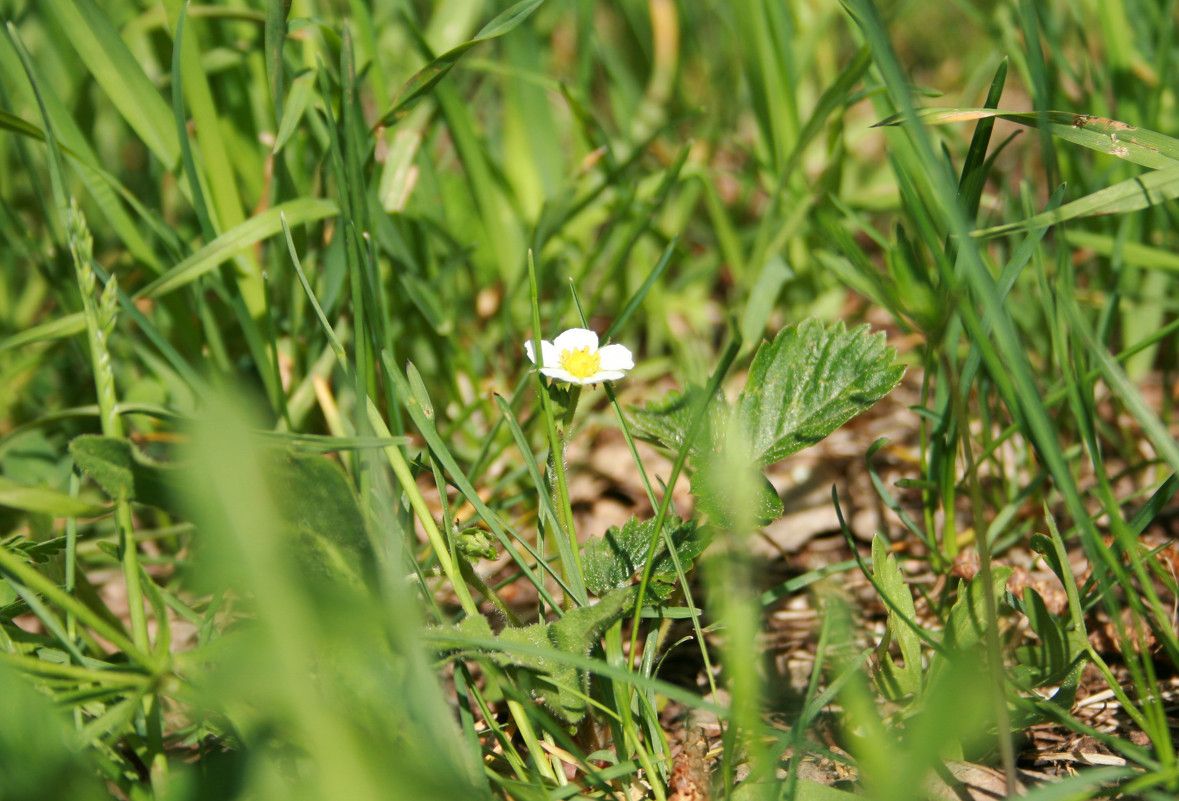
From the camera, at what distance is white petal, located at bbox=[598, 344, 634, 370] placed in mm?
1169

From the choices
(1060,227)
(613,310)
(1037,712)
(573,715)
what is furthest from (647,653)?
(613,310)

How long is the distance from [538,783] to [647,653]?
0.69 feet

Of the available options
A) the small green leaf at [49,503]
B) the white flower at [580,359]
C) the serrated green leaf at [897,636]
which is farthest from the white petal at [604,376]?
→ the small green leaf at [49,503]

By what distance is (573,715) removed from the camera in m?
1.03

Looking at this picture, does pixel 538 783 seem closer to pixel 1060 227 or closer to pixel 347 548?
pixel 347 548

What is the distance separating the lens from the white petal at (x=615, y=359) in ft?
3.84

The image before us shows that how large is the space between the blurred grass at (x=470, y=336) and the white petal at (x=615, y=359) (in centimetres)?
17

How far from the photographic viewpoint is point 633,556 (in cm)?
114

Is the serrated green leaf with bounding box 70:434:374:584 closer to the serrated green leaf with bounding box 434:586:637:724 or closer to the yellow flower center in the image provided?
the serrated green leaf with bounding box 434:586:637:724

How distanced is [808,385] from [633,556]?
39 centimetres

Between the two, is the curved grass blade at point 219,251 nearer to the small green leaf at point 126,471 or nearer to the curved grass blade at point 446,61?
the curved grass blade at point 446,61

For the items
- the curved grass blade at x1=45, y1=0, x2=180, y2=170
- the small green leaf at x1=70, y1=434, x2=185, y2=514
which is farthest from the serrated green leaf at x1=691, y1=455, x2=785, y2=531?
the curved grass blade at x1=45, y1=0, x2=180, y2=170

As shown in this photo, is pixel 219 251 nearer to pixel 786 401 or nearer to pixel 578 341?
pixel 578 341

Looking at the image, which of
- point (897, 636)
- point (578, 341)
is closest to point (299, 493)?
point (578, 341)
